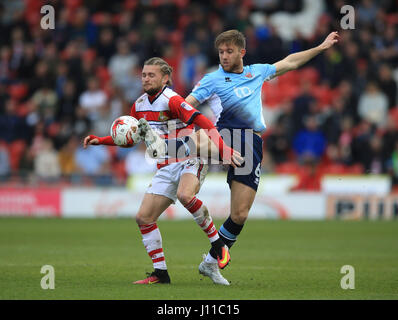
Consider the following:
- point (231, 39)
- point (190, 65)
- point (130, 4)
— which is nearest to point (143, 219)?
point (231, 39)

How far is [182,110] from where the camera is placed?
300 inches

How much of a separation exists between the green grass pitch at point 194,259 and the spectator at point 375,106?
310 centimetres

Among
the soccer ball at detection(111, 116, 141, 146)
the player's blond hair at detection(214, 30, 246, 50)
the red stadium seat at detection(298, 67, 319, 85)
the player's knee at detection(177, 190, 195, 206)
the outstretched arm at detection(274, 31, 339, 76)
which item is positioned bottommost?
the player's knee at detection(177, 190, 195, 206)

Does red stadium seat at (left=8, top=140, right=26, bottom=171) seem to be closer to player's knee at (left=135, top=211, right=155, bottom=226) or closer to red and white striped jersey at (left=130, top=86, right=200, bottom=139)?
red and white striped jersey at (left=130, top=86, right=200, bottom=139)

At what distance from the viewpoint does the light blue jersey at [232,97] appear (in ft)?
26.2

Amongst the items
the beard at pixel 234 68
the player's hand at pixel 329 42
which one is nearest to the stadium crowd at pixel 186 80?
the player's hand at pixel 329 42

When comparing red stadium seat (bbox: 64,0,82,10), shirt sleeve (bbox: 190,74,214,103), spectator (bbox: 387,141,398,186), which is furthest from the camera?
red stadium seat (bbox: 64,0,82,10)

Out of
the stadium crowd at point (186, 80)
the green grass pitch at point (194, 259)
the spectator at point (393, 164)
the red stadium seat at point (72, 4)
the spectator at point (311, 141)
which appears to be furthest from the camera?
the red stadium seat at point (72, 4)

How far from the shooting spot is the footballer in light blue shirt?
7.93m

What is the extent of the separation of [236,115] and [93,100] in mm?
12677

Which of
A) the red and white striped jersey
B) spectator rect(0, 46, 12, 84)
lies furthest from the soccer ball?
spectator rect(0, 46, 12, 84)

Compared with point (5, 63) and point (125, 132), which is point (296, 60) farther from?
point (5, 63)

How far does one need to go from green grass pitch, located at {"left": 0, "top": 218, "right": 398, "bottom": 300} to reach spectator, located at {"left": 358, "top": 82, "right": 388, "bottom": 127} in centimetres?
310

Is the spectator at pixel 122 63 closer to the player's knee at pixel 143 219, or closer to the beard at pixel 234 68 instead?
the beard at pixel 234 68
